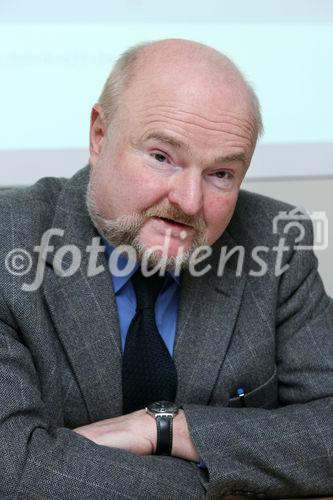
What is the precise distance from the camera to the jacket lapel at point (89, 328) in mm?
1652

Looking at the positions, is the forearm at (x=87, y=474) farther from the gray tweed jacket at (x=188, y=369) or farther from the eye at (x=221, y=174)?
the eye at (x=221, y=174)

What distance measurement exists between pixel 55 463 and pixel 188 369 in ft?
1.30

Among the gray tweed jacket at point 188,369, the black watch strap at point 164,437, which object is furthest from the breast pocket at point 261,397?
the black watch strap at point 164,437

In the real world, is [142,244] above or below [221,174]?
below

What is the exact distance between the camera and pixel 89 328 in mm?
1664

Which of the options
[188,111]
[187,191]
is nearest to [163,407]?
[187,191]

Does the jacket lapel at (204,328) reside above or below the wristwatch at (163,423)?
above

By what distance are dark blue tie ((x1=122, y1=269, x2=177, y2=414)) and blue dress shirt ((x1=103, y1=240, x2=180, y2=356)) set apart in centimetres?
2

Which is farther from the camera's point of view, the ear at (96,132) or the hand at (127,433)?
the ear at (96,132)

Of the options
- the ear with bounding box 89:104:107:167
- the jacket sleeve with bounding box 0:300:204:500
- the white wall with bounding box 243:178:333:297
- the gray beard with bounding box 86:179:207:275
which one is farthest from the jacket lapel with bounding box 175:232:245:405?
the white wall with bounding box 243:178:333:297

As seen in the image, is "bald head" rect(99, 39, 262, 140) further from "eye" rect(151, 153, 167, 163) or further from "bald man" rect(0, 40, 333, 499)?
"eye" rect(151, 153, 167, 163)

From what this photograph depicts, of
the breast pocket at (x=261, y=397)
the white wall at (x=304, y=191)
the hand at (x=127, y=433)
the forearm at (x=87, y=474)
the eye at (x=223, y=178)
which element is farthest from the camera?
the white wall at (x=304, y=191)

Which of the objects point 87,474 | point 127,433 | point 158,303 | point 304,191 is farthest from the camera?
point 304,191

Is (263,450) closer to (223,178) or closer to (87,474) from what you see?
(87,474)
